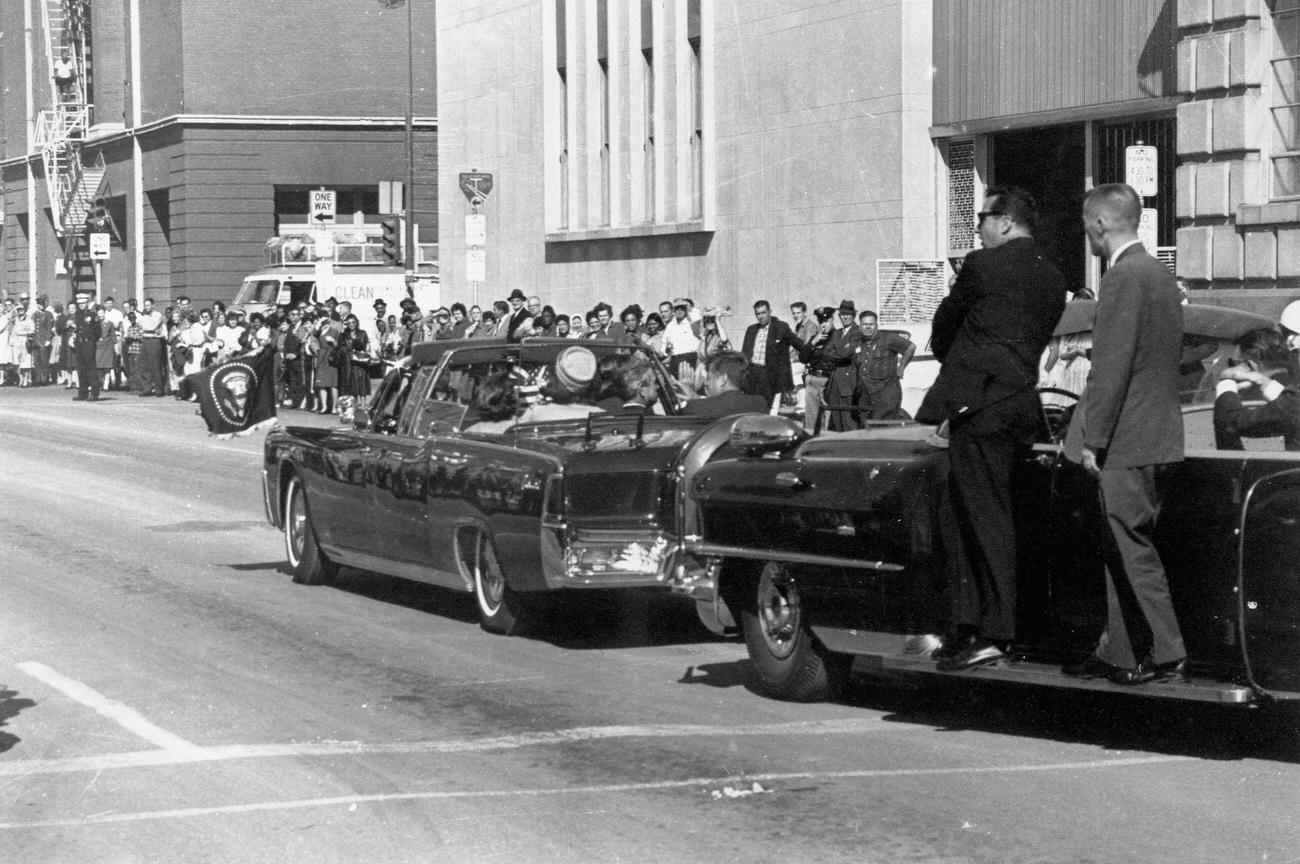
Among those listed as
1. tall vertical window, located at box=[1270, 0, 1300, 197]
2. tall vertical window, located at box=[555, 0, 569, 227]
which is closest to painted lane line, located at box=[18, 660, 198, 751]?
tall vertical window, located at box=[1270, 0, 1300, 197]

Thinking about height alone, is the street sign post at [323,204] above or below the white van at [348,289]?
above

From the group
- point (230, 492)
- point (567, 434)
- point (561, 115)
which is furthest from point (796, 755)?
point (561, 115)

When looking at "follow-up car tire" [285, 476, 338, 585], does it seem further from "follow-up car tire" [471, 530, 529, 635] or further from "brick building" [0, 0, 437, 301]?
"brick building" [0, 0, 437, 301]

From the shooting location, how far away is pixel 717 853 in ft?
20.3

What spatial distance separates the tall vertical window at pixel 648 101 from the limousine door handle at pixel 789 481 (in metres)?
23.7

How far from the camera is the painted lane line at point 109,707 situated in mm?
7992

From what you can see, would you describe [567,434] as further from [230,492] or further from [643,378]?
[230,492]

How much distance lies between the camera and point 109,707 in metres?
8.76

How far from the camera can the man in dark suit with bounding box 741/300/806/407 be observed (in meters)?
22.5

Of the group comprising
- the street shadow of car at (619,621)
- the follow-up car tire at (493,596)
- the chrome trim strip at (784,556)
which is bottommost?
the street shadow of car at (619,621)

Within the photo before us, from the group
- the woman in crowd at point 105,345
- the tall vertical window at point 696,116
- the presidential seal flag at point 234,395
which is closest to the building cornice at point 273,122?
the woman in crowd at point 105,345

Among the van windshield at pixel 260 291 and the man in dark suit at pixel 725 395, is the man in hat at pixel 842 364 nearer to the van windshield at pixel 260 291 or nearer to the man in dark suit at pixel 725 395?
the man in dark suit at pixel 725 395

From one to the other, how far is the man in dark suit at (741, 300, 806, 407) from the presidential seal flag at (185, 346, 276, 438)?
29.1 ft

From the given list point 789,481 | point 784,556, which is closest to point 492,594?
point 784,556
